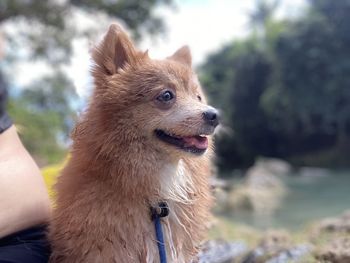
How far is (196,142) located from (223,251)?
257 centimetres

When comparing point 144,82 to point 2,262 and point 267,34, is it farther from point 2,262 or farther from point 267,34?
point 267,34

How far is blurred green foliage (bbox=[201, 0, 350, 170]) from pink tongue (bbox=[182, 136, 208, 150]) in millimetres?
26269

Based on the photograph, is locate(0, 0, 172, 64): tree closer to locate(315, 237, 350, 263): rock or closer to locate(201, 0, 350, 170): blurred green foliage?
locate(315, 237, 350, 263): rock

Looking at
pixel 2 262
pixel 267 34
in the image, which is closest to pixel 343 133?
pixel 267 34

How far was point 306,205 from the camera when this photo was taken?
16500 millimetres

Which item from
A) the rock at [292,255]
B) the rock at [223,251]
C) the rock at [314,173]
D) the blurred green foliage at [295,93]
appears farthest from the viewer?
the blurred green foliage at [295,93]

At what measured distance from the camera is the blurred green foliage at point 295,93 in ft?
106

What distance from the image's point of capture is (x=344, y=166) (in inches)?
1270

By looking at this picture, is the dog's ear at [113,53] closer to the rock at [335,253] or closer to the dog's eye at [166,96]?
the dog's eye at [166,96]

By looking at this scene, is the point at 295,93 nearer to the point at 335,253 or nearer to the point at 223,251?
the point at 223,251

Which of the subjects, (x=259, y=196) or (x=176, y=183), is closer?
(x=176, y=183)

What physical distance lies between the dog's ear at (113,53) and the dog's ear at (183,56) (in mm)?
359

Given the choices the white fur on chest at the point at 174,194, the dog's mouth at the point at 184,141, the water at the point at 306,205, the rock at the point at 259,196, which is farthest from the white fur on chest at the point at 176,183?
the rock at the point at 259,196

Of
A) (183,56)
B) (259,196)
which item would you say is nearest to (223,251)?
(183,56)
